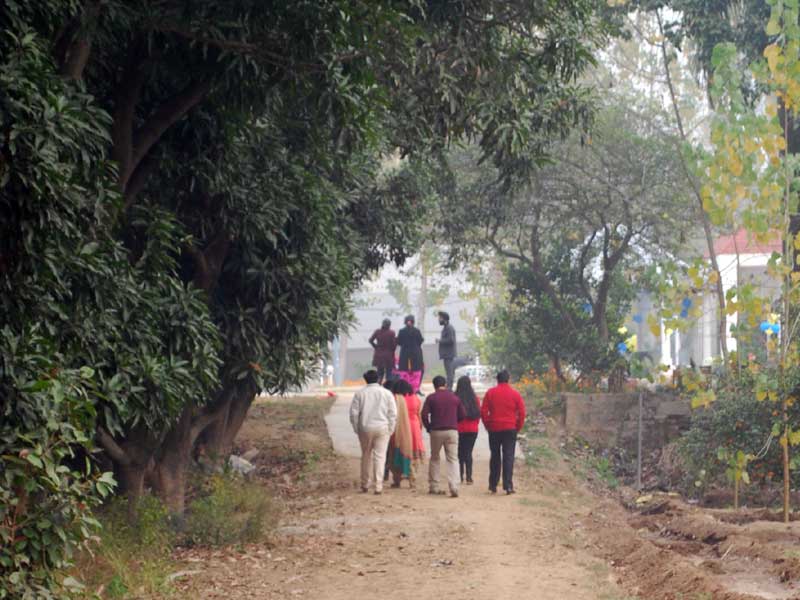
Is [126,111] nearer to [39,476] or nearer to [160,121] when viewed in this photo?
[160,121]

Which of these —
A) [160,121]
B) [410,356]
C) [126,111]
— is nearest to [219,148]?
[160,121]

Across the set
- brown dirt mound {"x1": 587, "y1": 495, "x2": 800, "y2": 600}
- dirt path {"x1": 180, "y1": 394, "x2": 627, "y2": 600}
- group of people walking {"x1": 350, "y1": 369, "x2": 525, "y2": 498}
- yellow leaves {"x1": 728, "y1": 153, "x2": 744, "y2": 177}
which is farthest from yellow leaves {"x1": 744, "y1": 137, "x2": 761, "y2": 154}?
dirt path {"x1": 180, "y1": 394, "x2": 627, "y2": 600}

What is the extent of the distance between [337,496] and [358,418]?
1.15 metres

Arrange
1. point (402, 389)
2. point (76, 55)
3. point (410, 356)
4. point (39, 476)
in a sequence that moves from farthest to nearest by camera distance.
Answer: point (410, 356) < point (402, 389) < point (76, 55) < point (39, 476)

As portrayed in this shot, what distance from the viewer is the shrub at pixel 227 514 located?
1299 centimetres

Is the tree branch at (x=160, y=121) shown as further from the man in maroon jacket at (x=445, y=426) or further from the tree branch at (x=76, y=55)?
the man in maroon jacket at (x=445, y=426)

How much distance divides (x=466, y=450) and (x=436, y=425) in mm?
1312

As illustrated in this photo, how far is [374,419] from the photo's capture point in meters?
16.7

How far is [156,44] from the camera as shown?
35.7 feet

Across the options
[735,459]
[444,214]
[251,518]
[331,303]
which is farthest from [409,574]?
[444,214]

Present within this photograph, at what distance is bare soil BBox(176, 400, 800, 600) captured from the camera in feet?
35.6

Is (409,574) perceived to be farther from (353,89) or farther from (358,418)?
(358,418)

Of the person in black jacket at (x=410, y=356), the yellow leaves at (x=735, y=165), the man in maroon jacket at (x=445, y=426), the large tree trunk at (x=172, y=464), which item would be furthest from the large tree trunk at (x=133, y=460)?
the person in black jacket at (x=410, y=356)

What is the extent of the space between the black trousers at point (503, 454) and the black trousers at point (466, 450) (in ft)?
1.85
